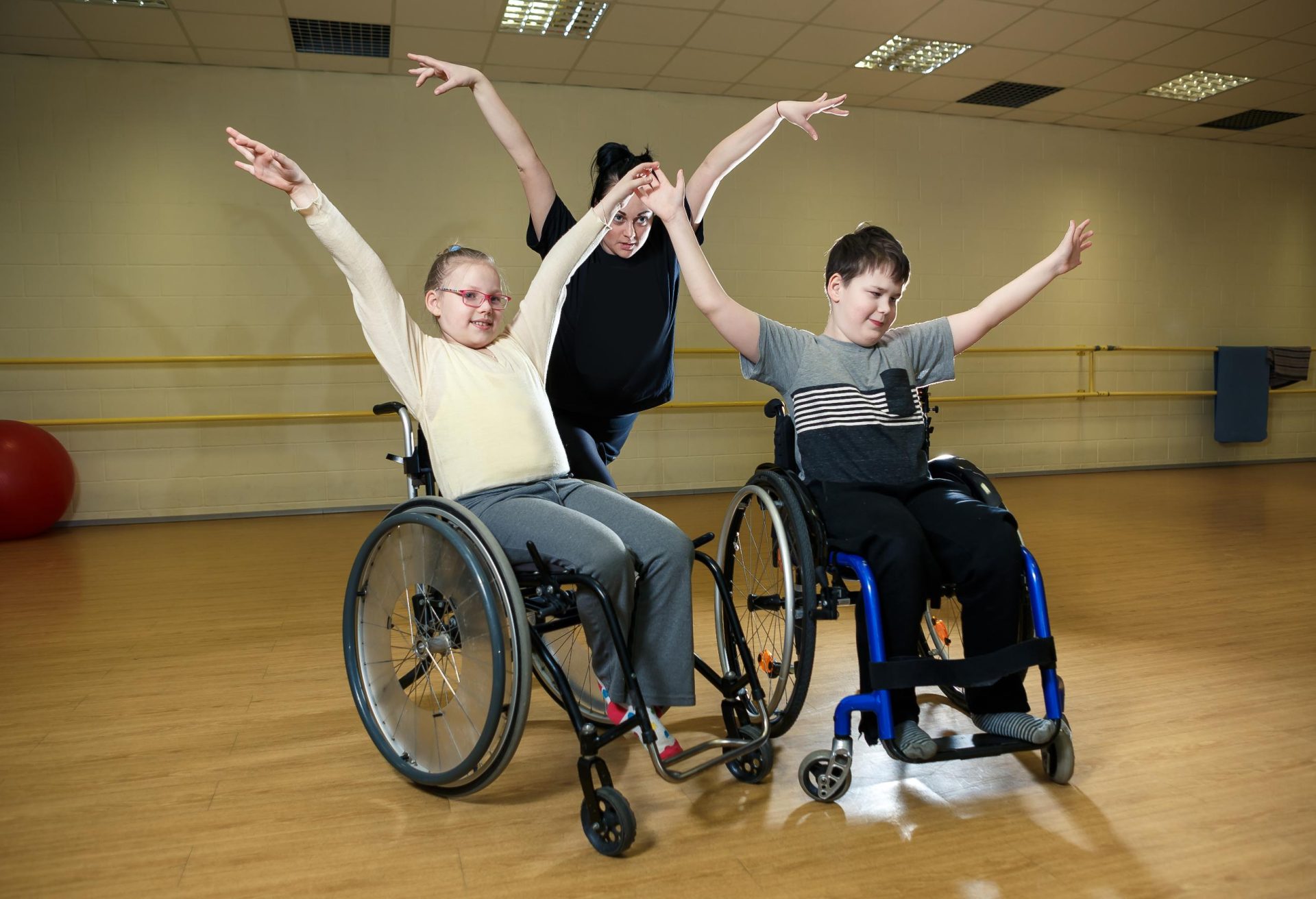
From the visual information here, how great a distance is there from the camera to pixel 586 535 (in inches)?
54.7

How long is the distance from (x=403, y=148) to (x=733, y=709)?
438 cm

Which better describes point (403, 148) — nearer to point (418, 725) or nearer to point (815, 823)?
point (418, 725)

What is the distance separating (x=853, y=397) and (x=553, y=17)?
11.6 feet

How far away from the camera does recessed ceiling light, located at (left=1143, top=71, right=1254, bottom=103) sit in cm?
547

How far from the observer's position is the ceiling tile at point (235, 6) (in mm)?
4066

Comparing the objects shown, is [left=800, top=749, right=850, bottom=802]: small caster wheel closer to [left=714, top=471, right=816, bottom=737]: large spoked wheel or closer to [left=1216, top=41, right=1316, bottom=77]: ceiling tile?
[left=714, top=471, right=816, bottom=737]: large spoked wheel

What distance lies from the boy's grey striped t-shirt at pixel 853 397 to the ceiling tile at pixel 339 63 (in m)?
3.97

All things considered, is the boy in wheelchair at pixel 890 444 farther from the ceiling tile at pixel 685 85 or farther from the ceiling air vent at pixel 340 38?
the ceiling tile at pixel 685 85

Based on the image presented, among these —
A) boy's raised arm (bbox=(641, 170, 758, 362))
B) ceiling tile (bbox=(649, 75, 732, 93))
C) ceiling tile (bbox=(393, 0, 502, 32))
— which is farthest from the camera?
ceiling tile (bbox=(649, 75, 732, 93))

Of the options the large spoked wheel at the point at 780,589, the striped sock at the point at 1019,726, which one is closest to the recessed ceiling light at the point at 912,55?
the large spoked wheel at the point at 780,589

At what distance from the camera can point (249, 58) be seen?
4.73 m

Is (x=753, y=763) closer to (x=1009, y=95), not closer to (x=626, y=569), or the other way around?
(x=626, y=569)

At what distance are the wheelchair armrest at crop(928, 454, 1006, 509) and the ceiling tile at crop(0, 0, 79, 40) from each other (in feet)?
14.4

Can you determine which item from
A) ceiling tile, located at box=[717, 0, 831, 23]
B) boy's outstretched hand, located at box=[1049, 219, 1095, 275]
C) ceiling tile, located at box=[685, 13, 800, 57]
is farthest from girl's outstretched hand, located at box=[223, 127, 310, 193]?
ceiling tile, located at box=[685, 13, 800, 57]
